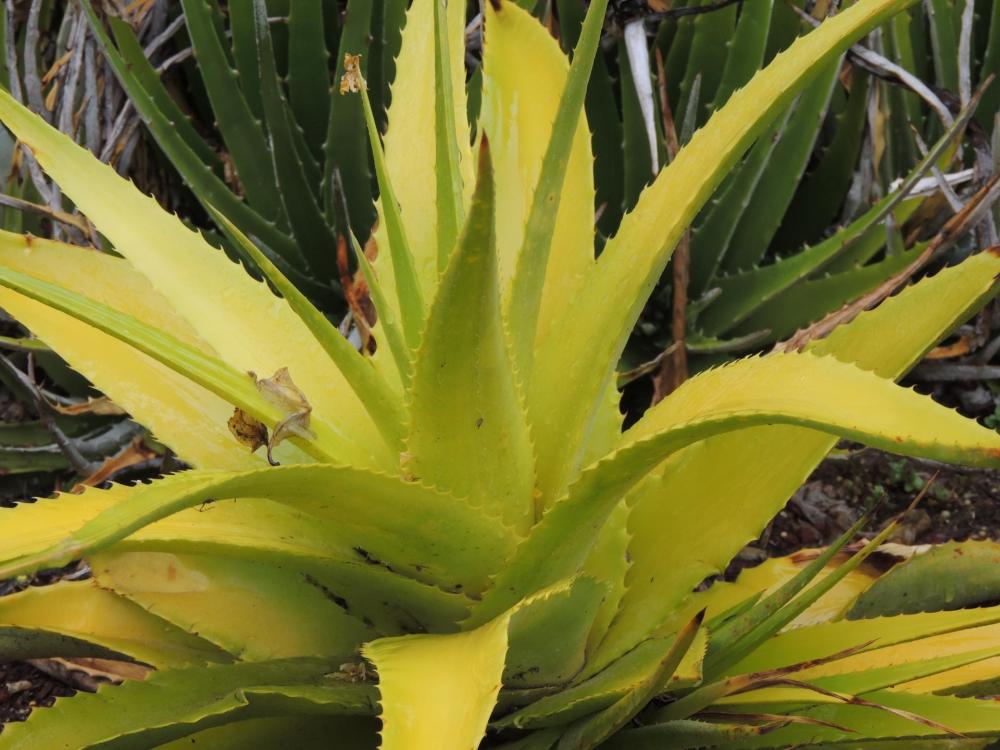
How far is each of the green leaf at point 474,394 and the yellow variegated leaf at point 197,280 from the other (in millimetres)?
144

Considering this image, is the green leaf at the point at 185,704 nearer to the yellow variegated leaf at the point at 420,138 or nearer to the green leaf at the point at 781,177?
the yellow variegated leaf at the point at 420,138

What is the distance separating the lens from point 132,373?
90 centimetres

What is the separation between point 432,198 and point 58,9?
124cm

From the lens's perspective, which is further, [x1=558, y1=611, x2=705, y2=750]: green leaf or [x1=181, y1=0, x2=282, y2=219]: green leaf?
[x1=181, y1=0, x2=282, y2=219]: green leaf

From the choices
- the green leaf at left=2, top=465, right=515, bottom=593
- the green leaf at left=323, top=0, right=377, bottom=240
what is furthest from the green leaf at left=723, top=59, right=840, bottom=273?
the green leaf at left=2, top=465, right=515, bottom=593

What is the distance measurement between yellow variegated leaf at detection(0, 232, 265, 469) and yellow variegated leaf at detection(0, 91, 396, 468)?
5cm

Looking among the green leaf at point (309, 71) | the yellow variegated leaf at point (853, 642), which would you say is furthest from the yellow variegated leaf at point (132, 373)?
the green leaf at point (309, 71)

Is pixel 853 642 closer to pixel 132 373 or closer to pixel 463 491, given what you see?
pixel 463 491

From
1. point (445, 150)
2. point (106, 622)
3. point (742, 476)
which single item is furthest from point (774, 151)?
point (106, 622)

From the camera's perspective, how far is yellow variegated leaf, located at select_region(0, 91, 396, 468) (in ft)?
2.89

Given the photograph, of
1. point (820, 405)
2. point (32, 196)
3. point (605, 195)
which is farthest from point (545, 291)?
point (32, 196)

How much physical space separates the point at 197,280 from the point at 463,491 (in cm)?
34

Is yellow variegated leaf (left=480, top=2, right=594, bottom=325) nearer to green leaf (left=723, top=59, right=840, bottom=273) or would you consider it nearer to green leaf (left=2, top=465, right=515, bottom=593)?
green leaf (left=2, top=465, right=515, bottom=593)

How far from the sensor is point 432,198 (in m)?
0.96
